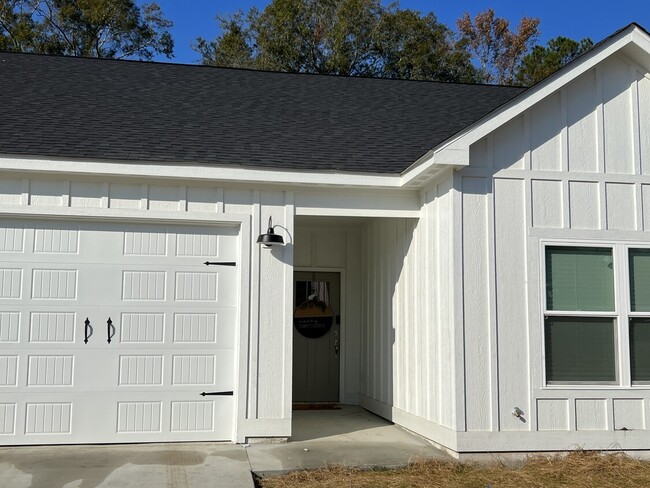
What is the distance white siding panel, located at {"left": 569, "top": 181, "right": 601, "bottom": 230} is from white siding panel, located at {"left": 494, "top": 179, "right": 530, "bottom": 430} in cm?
57

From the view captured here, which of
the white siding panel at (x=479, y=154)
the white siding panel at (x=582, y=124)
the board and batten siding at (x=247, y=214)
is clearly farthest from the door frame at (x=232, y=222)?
the white siding panel at (x=582, y=124)

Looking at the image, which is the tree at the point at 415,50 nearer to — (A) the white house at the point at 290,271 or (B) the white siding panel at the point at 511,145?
(A) the white house at the point at 290,271

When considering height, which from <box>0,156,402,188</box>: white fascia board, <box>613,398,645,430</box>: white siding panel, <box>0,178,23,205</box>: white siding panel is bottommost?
<box>613,398,645,430</box>: white siding panel

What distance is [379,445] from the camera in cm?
818

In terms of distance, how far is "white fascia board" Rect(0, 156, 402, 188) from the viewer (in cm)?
789

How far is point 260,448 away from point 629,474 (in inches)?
146

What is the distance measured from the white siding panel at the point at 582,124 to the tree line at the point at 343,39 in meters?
20.2

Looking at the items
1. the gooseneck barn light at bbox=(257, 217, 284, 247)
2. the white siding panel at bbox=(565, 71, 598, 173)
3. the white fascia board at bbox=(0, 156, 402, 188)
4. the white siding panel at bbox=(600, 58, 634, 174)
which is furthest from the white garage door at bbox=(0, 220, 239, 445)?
the white siding panel at bbox=(600, 58, 634, 174)

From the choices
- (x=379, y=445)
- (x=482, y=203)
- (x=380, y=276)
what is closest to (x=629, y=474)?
(x=379, y=445)

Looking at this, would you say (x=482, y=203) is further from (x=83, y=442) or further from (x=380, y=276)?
(x=83, y=442)

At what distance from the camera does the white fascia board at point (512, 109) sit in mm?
7543

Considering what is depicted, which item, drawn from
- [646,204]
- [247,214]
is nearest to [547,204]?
[646,204]

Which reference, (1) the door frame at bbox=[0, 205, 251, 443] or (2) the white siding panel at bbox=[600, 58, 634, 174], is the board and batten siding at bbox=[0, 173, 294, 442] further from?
(2) the white siding panel at bbox=[600, 58, 634, 174]

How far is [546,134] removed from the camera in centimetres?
823
